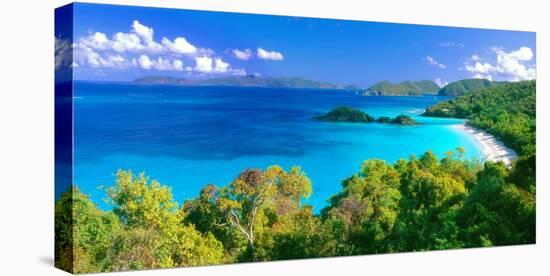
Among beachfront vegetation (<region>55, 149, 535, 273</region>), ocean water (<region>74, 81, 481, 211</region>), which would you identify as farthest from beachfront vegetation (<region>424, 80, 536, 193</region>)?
ocean water (<region>74, 81, 481, 211</region>)

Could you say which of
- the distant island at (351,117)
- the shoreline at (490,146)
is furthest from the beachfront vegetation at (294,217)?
the distant island at (351,117)

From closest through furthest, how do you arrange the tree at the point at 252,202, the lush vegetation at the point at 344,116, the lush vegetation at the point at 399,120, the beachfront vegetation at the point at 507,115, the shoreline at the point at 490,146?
the tree at the point at 252,202
the lush vegetation at the point at 344,116
the lush vegetation at the point at 399,120
the shoreline at the point at 490,146
the beachfront vegetation at the point at 507,115

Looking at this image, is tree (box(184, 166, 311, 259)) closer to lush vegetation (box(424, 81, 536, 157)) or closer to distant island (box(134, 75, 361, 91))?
distant island (box(134, 75, 361, 91))

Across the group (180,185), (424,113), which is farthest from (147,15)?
(424,113)

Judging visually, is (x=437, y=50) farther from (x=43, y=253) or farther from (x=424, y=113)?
(x=43, y=253)

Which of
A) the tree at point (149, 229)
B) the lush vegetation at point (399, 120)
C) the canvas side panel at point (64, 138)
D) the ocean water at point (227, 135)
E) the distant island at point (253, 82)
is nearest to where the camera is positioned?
the canvas side panel at point (64, 138)

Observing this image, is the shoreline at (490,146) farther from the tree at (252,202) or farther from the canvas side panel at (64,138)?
the canvas side panel at (64,138)

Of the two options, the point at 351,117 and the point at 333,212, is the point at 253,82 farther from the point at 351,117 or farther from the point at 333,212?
the point at 333,212
